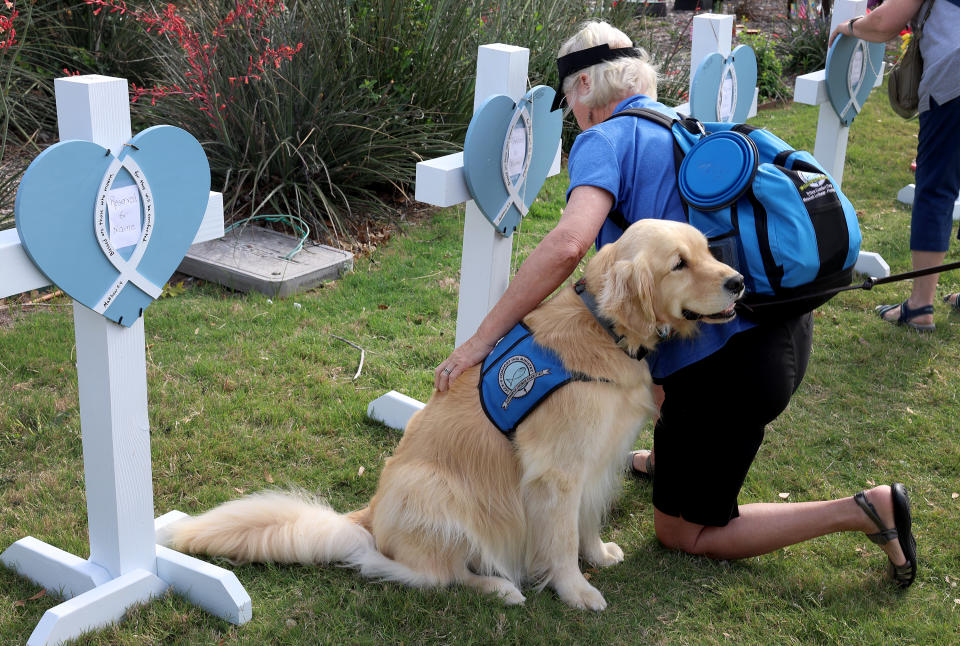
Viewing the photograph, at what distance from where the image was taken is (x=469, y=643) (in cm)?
279

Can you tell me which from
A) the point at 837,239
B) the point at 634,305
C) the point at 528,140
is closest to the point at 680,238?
the point at 634,305

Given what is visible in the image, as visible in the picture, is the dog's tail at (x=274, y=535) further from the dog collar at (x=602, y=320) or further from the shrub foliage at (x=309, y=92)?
the shrub foliage at (x=309, y=92)

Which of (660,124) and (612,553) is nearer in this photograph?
(660,124)

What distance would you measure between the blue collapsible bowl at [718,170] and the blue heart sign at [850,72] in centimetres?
325

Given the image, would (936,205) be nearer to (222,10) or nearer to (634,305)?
(634,305)

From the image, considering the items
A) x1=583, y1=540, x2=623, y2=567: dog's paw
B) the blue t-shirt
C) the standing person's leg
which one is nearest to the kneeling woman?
the blue t-shirt

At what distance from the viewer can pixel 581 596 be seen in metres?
3.01

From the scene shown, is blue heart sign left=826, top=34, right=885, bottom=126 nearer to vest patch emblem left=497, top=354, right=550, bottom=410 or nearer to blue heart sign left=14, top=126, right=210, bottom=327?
vest patch emblem left=497, top=354, right=550, bottom=410

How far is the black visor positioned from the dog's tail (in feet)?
6.24

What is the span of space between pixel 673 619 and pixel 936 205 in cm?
333

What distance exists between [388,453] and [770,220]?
2102 mm

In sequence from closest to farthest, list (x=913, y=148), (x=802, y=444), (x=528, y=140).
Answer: (x=528, y=140) < (x=802, y=444) < (x=913, y=148)

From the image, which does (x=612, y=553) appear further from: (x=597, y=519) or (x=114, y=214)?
(x=114, y=214)

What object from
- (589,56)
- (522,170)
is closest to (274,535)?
(522,170)
